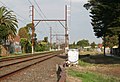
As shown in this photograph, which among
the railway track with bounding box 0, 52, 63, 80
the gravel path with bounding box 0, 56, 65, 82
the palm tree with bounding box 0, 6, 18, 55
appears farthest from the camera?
the palm tree with bounding box 0, 6, 18, 55

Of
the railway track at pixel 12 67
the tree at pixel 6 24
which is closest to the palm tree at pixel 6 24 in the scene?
the tree at pixel 6 24

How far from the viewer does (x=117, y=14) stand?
44.7m

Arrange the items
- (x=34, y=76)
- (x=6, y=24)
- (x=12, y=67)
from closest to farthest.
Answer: (x=34, y=76) → (x=12, y=67) → (x=6, y=24)

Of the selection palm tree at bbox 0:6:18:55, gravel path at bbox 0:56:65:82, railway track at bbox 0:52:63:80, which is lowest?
gravel path at bbox 0:56:65:82

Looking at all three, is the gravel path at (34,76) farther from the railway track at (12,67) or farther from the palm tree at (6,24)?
the palm tree at (6,24)

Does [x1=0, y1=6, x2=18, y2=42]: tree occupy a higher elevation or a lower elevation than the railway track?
higher

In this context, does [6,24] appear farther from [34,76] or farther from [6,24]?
[34,76]

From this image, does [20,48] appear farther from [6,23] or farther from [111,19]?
[111,19]

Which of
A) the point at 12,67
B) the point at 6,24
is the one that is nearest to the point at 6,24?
the point at 6,24

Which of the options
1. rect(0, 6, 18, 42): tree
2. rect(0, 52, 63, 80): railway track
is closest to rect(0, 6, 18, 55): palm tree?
rect(0, 6, 18, 42): tree

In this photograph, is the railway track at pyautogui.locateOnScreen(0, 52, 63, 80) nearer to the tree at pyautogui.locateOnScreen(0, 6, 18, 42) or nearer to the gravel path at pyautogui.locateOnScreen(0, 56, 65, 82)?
the gravel path at pyautogui.locateOnScreen(0, 56, 65, 82)

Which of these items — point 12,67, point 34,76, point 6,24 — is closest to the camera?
point 34,76

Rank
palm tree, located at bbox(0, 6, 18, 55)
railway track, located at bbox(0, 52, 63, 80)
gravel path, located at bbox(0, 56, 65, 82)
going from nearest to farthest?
Result: gravel path, located at bbox(0, 56, 65, 82) → railway track, located at bbox(0, 52, 63, 80) → palm tree, located at bbox(0, 6, 18, 55)

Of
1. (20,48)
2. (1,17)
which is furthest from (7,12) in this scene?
(20,48)
